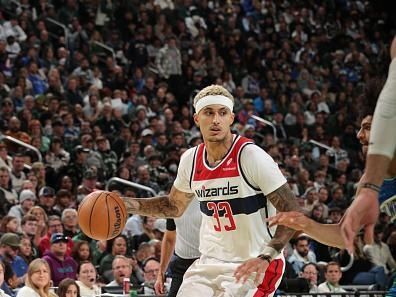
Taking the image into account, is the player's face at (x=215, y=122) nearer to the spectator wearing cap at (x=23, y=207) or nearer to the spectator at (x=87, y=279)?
the spectator at (x=87, y=279)

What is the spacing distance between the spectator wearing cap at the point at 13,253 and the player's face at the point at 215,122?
14.4ft

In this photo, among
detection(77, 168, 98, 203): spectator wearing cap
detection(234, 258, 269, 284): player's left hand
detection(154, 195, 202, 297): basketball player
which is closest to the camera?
detection(234, 258, 269, 284): player's left hand

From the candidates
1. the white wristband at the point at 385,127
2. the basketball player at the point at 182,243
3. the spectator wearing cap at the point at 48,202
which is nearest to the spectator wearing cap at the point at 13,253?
the spectator wearing cap at the point at 48,202

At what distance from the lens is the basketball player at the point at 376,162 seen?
2.80 metres

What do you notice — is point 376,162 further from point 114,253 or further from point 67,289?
point 114,253

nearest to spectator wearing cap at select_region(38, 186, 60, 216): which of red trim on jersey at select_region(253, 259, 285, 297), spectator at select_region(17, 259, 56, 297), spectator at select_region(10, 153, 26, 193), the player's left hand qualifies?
spectator at select_region(10, 153, 26, 193)

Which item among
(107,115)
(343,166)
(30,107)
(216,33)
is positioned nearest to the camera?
(30,107)

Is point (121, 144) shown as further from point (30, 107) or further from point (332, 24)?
point (332, 24)

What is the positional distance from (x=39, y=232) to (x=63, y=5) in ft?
30.5

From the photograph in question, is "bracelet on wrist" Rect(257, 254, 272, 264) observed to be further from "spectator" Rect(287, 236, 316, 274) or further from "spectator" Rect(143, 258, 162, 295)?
"spectator" Rect(287, 236, 316, 274)

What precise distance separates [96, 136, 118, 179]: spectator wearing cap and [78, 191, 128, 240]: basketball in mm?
8416

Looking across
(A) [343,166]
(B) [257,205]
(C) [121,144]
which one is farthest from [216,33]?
(B) [257,205]

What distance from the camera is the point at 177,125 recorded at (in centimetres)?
1642

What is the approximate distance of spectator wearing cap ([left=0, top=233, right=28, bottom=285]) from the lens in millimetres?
9906
